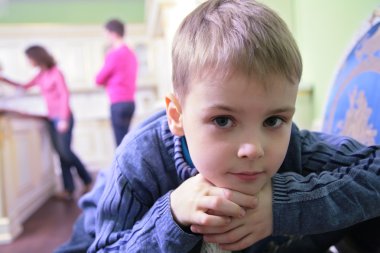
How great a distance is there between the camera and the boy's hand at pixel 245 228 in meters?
0.42

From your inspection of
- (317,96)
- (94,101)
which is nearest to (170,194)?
(317,96)

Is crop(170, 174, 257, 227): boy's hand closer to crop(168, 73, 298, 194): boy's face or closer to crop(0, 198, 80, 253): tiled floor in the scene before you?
crop(168, 73, 298, 194): boy's face

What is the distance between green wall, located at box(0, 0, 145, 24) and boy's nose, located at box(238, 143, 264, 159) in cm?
449

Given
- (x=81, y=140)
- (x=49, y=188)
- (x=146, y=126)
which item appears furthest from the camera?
(x=81, y=140)

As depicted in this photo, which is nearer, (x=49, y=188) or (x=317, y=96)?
(x=317, y=96)

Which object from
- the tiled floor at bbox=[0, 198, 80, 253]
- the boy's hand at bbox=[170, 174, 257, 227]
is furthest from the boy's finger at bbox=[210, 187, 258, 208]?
the tiled floor at bbox=[0, 198, 80, 253]

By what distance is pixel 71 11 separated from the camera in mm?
4434

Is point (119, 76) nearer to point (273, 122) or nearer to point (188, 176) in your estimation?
point (188, 176)

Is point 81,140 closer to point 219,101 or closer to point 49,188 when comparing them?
point 49,188

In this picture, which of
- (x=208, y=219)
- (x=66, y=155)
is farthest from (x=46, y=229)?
(x=208, y=219)

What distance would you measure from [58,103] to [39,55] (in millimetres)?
323

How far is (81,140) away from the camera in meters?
4.09

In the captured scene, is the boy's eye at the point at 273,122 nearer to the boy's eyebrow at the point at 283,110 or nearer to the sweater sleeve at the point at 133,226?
the boy's eyebrow at the point at 283,110

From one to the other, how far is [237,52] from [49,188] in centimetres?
245
